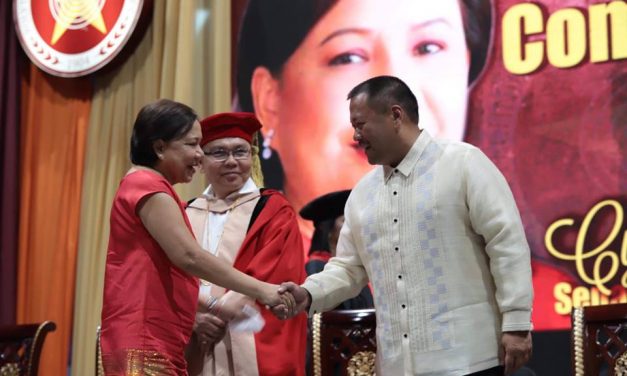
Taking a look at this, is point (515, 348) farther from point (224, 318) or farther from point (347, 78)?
point (347, 78)

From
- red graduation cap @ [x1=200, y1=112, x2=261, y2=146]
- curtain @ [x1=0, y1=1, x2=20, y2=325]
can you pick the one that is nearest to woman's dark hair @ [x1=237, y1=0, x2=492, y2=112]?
curtain @ [x1=0, y1=1, x2=20, y2=325]

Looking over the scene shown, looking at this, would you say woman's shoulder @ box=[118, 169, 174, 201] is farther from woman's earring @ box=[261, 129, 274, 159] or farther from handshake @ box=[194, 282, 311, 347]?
woman's earring @ box=[261, 129, 274, 159]

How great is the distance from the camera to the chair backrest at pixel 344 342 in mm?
2953

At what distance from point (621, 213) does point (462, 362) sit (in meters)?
1.90

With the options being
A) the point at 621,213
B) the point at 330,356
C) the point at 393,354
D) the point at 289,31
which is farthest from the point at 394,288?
the point at 289,31

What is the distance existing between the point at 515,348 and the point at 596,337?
0.34 meters

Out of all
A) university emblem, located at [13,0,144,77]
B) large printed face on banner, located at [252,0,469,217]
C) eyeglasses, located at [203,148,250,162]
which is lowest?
eyeglasses, located at [203,148,250,162]

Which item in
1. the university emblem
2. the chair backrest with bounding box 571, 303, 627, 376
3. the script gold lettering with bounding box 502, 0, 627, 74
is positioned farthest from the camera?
the university emblem

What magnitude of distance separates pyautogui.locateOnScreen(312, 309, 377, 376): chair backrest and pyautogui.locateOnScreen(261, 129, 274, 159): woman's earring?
206cm

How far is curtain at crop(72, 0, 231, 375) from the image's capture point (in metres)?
5.11

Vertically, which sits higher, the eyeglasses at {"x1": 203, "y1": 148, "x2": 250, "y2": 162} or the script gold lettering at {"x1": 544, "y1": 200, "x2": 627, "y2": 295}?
the eyeglasses at {"x1": 203, "y1": 148, "x2": 250, "y2": 162}

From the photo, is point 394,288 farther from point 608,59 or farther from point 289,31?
point 289,31

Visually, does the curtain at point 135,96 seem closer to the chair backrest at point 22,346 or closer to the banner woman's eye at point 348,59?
the banner woman's eye at point 348,59

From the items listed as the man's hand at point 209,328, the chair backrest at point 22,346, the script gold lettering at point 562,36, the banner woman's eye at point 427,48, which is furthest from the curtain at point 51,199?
the script gold lettering at point 562,36
